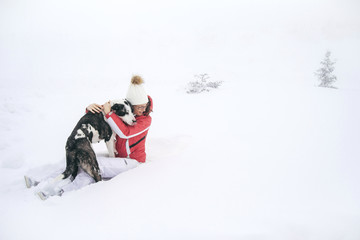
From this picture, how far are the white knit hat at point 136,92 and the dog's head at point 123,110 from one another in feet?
0.38

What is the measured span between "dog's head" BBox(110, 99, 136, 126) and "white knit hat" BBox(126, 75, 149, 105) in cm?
12

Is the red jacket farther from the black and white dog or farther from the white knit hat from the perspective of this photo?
the white knit hat

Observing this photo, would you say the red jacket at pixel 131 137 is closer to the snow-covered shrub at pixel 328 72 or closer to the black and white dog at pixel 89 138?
the black and white dog at pixel 89 138

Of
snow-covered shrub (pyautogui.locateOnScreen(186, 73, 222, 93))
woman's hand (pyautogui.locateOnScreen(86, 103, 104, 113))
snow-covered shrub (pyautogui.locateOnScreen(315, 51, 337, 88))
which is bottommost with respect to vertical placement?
woman's hand (pyautogui.locateOnScreen(86, 103, 104, 113))

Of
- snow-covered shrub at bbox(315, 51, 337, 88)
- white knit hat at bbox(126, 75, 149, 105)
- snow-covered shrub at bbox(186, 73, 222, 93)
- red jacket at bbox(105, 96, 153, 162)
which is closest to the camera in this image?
red jacket at bbox(105, 96, 153, 162)

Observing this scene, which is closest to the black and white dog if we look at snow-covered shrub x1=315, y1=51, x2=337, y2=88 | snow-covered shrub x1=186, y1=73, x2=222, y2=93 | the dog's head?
the dog's head

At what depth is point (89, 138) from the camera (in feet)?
7.22

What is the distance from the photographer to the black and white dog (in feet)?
6.67

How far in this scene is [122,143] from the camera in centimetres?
261

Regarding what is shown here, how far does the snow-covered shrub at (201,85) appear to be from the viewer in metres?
7.61

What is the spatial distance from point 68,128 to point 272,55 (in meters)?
18.1

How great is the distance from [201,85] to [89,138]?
6.14 meters

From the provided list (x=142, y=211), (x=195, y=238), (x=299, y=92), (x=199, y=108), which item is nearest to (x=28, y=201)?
(x=142, y=211)

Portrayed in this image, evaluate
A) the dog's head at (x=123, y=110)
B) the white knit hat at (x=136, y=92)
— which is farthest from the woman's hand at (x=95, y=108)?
the white knit hat at (x=136, y=92)
